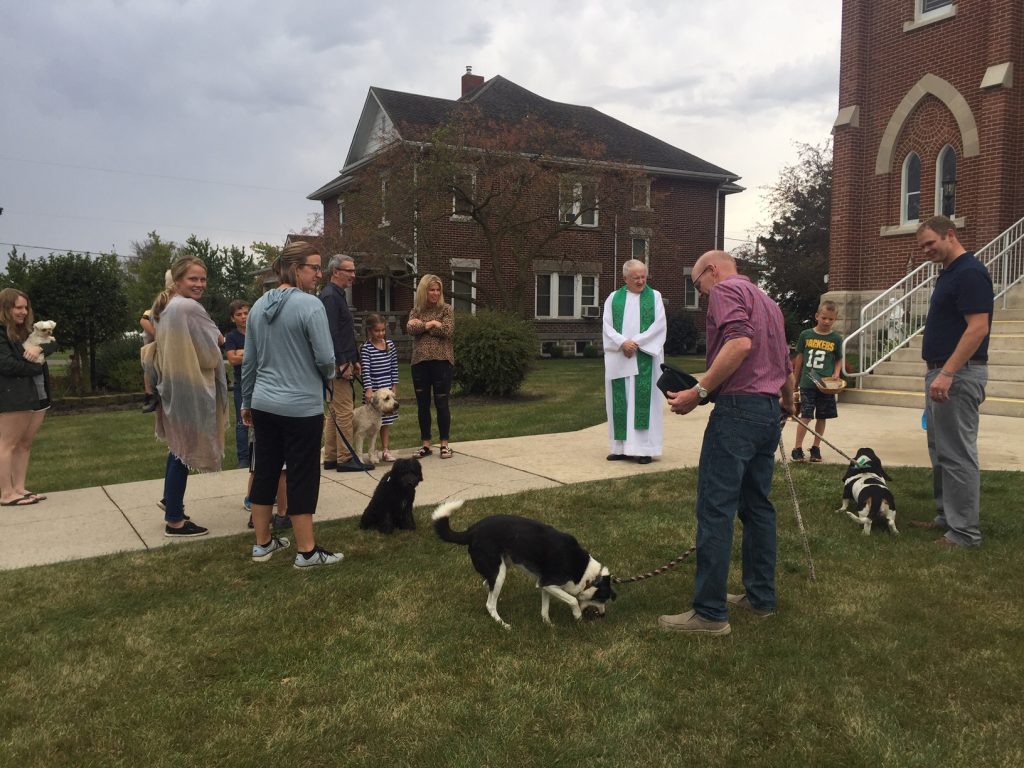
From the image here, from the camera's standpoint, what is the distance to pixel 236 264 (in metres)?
47.0

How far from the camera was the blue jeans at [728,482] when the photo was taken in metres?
3.68

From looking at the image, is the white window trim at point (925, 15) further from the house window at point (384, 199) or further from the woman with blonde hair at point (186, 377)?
the woman with blonde hair at point (186, 377)

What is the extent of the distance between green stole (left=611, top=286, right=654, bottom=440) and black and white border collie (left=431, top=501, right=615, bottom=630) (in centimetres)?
430

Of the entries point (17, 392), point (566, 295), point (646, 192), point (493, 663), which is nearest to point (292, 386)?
point (493, 663)

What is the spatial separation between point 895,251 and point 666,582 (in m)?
14.8

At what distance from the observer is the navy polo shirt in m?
4.76

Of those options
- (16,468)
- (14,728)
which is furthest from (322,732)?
(16,468)

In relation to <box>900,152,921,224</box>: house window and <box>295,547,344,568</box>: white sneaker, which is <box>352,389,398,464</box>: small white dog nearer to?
<box>295,547,344,568</box>: white sneaker

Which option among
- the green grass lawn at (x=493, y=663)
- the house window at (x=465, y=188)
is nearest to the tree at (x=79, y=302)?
the house window at (x=465, y=188)

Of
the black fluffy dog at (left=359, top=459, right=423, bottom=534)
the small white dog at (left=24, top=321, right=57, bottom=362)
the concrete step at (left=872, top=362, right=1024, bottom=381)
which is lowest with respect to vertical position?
the black fluffy dog at (left=359, top=459, right=423, bottom=534)

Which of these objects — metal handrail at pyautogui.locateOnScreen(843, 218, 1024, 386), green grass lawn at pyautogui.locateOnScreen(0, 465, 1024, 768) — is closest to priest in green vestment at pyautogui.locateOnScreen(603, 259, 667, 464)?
green grass lawn at pyautogui.locateOnScreen(0, 465, 1024, 768)

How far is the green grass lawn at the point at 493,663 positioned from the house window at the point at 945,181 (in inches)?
498

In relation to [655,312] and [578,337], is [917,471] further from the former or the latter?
[578,337]

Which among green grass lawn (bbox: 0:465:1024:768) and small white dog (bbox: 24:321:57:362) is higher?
small white dog (bbox: 24:321:57:362)
